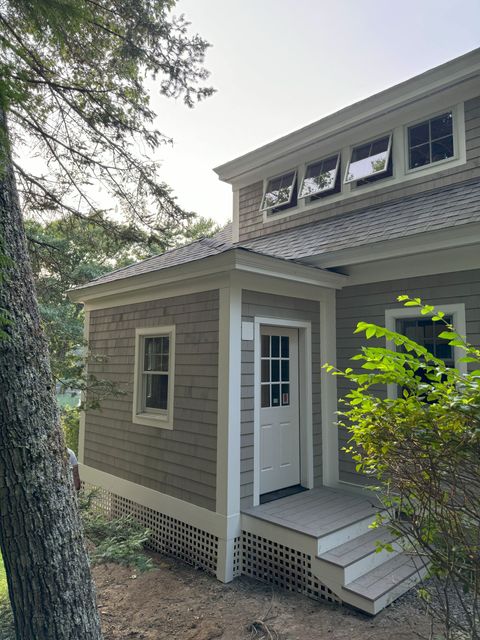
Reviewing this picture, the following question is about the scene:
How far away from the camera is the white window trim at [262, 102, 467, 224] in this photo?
536 cm

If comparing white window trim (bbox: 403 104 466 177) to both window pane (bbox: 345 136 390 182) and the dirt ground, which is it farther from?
the dirt ground

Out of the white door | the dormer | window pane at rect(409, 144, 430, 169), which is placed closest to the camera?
the white door

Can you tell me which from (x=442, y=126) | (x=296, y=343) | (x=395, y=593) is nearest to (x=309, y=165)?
(x=442, y=126)

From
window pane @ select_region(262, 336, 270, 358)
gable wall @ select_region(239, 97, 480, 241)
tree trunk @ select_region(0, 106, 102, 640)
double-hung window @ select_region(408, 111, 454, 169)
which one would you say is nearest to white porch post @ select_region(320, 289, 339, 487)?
window pane @ select_region(262, 336, 270, 358)

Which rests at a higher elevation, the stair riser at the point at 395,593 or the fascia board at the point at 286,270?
the fascia board at the point at 286,270

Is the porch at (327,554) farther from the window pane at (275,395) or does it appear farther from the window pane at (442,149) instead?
the window pane at (442,149)

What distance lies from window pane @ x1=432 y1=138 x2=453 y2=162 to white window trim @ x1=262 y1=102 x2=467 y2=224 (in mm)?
76

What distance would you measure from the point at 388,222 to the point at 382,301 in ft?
3.39

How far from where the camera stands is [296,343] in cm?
552

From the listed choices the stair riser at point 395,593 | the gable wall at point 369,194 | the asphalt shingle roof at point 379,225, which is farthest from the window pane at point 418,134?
the stair riser at point 395,593

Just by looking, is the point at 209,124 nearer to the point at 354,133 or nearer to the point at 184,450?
the point at 354,133

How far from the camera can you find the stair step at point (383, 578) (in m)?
3.39

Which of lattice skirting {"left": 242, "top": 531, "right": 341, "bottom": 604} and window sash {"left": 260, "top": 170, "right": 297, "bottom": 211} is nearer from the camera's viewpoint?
lattice skirting {"left": 242, "top": 531, "right": 341, "bottom": 604}

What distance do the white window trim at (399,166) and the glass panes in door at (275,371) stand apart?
266cm
